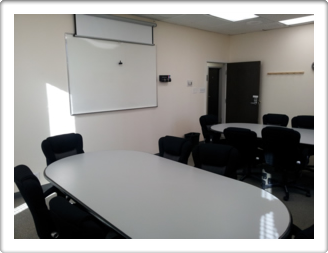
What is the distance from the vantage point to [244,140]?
3.49m

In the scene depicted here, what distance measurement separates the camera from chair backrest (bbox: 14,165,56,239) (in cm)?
169

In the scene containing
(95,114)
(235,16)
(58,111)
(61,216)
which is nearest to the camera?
(61,216)

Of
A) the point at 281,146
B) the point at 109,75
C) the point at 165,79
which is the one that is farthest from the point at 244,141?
the point at 109,75

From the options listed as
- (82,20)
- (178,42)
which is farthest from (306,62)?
(82,20)

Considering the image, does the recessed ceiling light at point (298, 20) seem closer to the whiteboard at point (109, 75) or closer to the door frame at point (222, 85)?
the door frame at point (222, 85)

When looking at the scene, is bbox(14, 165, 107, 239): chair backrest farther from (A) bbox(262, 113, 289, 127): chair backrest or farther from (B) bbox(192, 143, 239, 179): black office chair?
(A) bbox(262, 113, 289, 127): chair backrest

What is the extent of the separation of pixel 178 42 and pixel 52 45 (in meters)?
2.79

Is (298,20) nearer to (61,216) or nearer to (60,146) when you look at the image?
(60,146)

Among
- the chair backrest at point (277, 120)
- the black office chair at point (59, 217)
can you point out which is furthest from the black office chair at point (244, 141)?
the black office chair at point (59, 217)

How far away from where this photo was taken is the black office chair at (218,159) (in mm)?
2340

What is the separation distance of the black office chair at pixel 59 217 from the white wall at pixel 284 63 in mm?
5502

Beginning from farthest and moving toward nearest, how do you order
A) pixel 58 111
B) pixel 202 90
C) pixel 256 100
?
pixel 256 100 → pixel 202 90 → pixel 58 111

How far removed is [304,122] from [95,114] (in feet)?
12.2

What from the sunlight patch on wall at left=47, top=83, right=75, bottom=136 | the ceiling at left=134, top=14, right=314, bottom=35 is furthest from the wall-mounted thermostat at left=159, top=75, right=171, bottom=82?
the sunlight patch on wall at left=47, top=83, right=75, bottom=136
